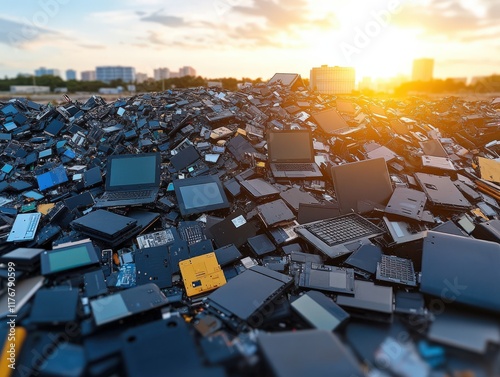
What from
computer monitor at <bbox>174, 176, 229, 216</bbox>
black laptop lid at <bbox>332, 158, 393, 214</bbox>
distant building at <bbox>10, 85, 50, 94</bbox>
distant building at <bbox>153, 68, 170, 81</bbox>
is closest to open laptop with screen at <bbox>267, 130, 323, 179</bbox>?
black laptop lid at <bbox>332, 158, 393, 214</bbox>

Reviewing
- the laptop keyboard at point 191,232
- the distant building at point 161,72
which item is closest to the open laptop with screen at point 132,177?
the laptop keyboard at point 191,232

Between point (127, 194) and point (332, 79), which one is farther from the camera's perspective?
point (332, 79)

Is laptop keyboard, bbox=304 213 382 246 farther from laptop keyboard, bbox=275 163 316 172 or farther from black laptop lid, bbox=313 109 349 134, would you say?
black laptop lid, bbox=313 109 349 134

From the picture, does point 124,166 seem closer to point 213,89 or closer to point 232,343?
point 232,343

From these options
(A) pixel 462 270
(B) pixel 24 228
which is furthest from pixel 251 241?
(B) pixel 24 228

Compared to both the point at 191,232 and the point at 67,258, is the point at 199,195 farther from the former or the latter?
the point at 67,258

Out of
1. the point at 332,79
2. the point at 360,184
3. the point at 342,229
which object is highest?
the point at 332,79
